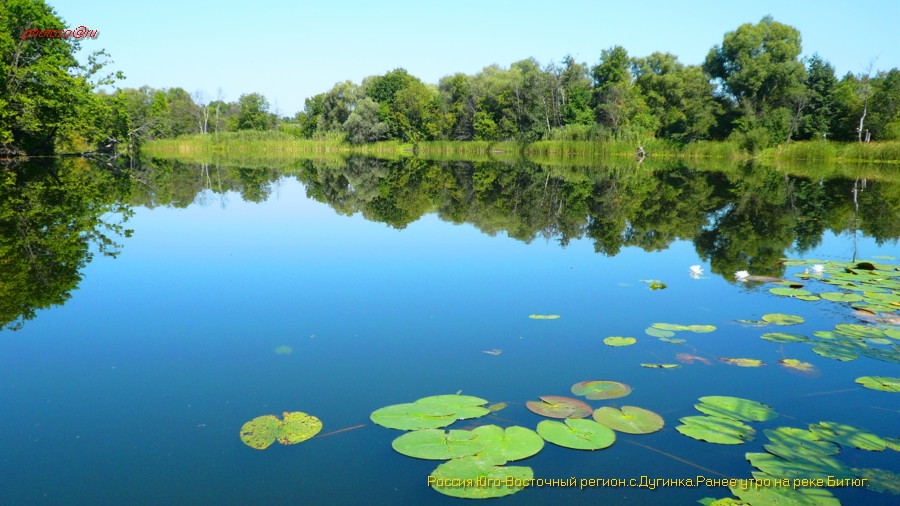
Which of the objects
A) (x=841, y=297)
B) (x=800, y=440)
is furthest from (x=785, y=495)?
(x=841, y=297)

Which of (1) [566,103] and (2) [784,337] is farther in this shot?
(1) [566,103]

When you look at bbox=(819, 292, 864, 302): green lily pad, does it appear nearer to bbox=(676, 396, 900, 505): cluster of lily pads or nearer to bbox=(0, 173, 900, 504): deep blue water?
bbox=(0, 173, 900, 504): deep blue water

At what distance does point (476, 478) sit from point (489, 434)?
12.5 inches

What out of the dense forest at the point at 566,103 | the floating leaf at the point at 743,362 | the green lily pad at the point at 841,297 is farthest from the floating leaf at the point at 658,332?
the dense forest at the point at 566,103

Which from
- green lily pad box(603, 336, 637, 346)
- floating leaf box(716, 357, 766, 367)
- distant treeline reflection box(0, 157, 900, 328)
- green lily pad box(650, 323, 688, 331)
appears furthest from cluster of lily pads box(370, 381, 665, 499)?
distant treeline reflection box(0, 157, 900, 328)

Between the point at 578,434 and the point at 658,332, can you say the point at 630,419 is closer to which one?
the point at 578,434

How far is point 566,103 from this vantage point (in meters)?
40.2

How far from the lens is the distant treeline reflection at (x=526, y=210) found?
20.9 ft

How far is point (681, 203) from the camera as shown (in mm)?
11539

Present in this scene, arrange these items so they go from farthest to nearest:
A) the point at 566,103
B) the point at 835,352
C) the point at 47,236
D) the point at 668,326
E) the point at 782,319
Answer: the point at 566,103, the point at 47,236, the point at 782,319, the point at 668,326, the point at 835,352

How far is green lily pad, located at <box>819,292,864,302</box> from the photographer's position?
4.80 meters

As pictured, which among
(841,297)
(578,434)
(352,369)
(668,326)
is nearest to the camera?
(578,434)

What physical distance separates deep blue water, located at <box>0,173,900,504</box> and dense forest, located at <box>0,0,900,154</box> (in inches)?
804

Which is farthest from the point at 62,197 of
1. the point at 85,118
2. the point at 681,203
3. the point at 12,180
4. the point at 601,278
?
the point at 85,118
